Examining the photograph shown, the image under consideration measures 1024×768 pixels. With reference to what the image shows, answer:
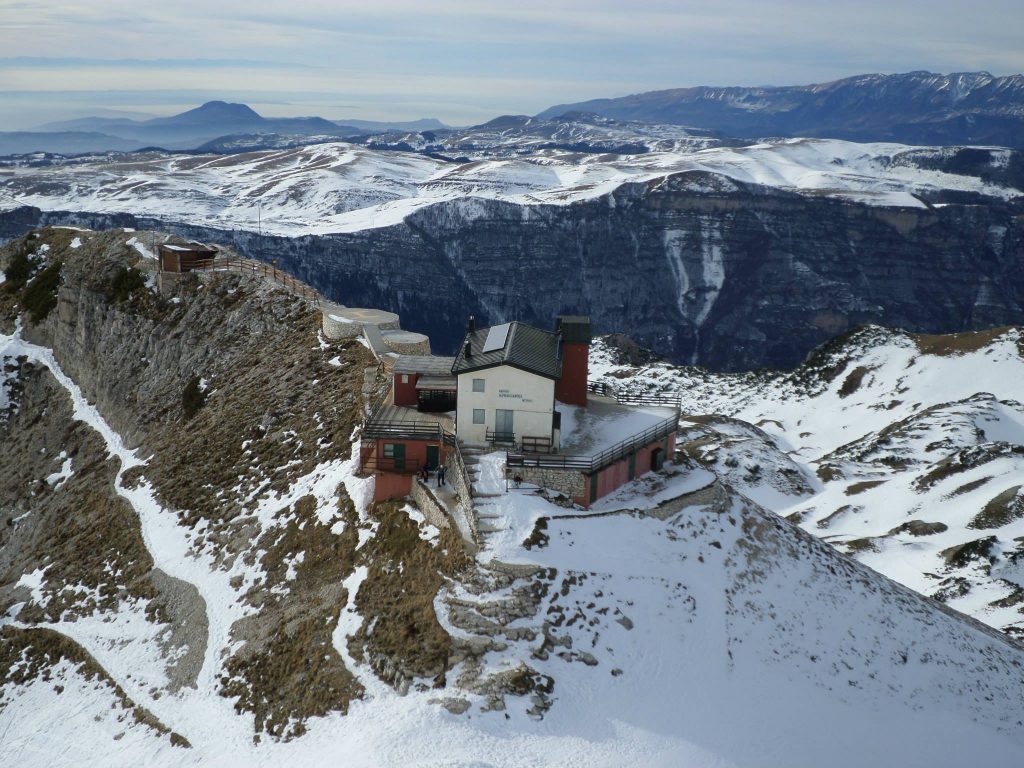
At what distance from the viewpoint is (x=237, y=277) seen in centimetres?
7288

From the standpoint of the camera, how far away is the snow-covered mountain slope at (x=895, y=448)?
60.1m

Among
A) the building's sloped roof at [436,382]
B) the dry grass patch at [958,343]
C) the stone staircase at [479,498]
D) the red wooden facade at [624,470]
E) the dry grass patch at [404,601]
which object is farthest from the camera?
the dry grass patch at [958,343]

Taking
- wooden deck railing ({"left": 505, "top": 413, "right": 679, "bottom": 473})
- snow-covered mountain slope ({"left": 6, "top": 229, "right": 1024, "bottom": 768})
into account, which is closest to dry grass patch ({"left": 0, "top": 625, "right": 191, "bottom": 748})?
snow-covered mountain slope ({"left": 6, "top": 229, "right": 1024, "bottom": 768})

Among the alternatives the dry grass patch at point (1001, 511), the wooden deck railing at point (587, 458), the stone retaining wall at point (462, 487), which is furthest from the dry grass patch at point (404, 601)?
the dry grass patch at point (1001, 511)

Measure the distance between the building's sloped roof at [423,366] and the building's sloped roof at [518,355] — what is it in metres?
2.44

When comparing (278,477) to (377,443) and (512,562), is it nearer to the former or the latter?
(377,443)

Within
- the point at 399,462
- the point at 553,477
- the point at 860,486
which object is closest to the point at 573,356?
the point at 553,477

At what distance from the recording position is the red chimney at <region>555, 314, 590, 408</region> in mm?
44938

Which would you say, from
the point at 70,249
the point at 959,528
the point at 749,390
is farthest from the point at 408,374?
the point at 749,390

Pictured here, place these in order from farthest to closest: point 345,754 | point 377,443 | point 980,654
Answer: point 980,654 → point 377,443 → point 345,754

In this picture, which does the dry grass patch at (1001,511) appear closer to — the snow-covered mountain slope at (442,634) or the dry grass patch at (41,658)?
the snow-covered mountain slope at (442,634)

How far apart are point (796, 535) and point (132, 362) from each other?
53887 mm

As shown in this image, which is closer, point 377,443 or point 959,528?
point 377,443

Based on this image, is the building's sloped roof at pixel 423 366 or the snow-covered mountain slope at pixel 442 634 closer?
the snow-covered mountain slope at pixel 442 634
